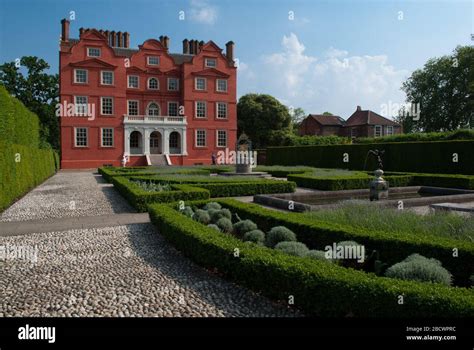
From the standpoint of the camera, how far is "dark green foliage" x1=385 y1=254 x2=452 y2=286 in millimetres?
4430

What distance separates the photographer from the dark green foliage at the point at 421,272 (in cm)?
443

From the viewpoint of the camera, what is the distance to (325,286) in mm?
4203

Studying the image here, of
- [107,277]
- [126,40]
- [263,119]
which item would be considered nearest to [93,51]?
[126,40]

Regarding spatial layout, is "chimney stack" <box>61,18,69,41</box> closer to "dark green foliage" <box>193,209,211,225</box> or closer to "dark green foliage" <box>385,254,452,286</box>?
"dark green foliage" <box>193,209,211,225</box>

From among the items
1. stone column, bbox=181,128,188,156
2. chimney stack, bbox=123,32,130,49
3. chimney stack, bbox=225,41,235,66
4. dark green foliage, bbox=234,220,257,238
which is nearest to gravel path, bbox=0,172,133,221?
dark green foliage, bbox=234,220,257,238

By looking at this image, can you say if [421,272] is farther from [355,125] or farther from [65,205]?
[355,125]

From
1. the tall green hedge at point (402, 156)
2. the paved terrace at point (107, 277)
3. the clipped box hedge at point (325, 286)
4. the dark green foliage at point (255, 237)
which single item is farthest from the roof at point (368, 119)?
the clipped box hedge at point (325, 286)

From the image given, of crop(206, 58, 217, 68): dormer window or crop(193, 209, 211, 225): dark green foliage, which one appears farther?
crop(206, 58, 217, 68): dormer window

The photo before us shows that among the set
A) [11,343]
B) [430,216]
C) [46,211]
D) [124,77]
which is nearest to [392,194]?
[430,216]

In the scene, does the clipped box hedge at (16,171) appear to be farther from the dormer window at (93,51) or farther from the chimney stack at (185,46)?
the chimney stack at (185,46)

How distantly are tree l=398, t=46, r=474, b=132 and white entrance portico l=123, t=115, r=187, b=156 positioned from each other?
33.0 meters

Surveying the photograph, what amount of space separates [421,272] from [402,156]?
900 inches

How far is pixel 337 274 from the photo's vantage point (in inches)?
169

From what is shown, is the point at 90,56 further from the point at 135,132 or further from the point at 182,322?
the point at 182,322
